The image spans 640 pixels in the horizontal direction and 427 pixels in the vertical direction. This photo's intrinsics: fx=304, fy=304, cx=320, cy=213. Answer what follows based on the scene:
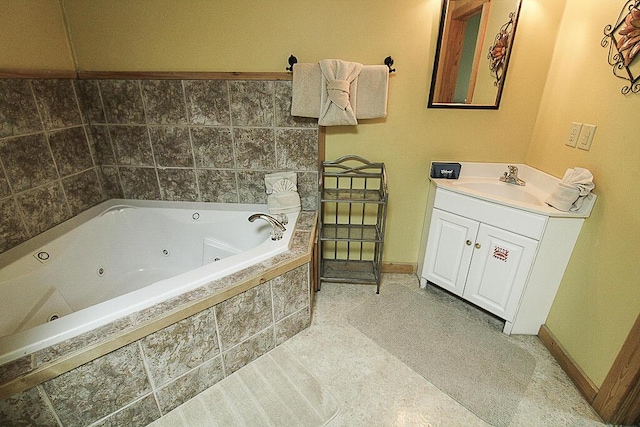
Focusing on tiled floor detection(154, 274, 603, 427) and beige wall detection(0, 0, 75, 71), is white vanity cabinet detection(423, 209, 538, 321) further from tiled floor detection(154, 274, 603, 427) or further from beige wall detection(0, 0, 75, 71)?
beige wall detection(0, 0, 75, 71)

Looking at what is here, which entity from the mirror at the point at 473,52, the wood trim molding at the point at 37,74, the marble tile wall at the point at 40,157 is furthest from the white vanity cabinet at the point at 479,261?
the wood trim molding at the point at 37,74

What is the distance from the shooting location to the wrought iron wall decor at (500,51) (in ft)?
5.51

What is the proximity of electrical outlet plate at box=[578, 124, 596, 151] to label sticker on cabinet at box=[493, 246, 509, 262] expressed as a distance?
614mm

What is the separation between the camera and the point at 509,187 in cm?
186

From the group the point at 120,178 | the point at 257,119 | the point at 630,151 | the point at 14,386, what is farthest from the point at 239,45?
the point at 630,151

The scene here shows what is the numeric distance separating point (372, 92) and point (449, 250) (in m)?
1.07

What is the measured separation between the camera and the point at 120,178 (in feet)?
6.91

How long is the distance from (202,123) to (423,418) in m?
1.97

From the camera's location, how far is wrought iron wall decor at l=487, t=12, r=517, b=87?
1.68m

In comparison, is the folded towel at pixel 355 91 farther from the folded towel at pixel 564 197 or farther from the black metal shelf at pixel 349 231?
the folded towel at pixel 564 197

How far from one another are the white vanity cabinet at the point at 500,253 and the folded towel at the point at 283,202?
0.89 metres

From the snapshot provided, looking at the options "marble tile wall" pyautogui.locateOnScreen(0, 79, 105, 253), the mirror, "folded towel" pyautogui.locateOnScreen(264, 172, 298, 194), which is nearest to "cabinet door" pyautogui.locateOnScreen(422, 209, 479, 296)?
the mirror

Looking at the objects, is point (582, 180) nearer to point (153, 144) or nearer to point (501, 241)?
point (501, 241)

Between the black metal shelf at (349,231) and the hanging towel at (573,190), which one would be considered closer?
the hanging towel at (573,190)
